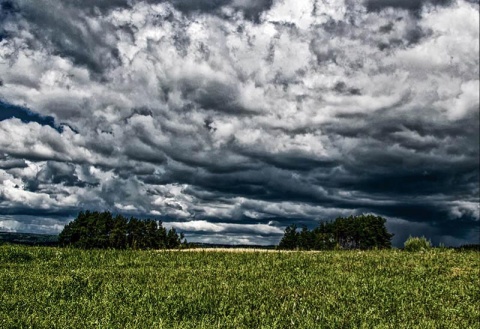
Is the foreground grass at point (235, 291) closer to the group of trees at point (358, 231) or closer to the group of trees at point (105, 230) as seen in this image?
the group of trees at point (105, 230)

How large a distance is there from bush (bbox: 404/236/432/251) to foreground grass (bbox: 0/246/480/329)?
612cm

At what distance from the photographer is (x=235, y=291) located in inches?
558

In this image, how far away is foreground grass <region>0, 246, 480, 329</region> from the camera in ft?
35.9

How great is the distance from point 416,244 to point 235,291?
63.1 ft

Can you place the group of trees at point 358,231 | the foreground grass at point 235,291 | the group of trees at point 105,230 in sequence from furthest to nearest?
the group of trees at point 358,231 < the group of trees at point 105,230 < the foreground grass at point 235,291

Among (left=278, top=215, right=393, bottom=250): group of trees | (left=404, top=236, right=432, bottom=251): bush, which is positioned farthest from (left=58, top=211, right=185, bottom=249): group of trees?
(left=404, top=236, right=432, bottom=251): bush

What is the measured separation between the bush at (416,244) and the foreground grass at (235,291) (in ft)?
20.1

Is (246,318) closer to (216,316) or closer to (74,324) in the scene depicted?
(216,316)

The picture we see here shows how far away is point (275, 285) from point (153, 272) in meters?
4.83

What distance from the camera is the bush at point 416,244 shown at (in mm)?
29281

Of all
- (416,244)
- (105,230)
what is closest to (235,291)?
(416,244)

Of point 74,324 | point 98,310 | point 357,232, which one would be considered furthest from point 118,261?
point 357,232

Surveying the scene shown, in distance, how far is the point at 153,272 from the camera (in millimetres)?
17703

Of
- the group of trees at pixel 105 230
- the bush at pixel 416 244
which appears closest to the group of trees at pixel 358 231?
the group of trees at pixel 105 230
